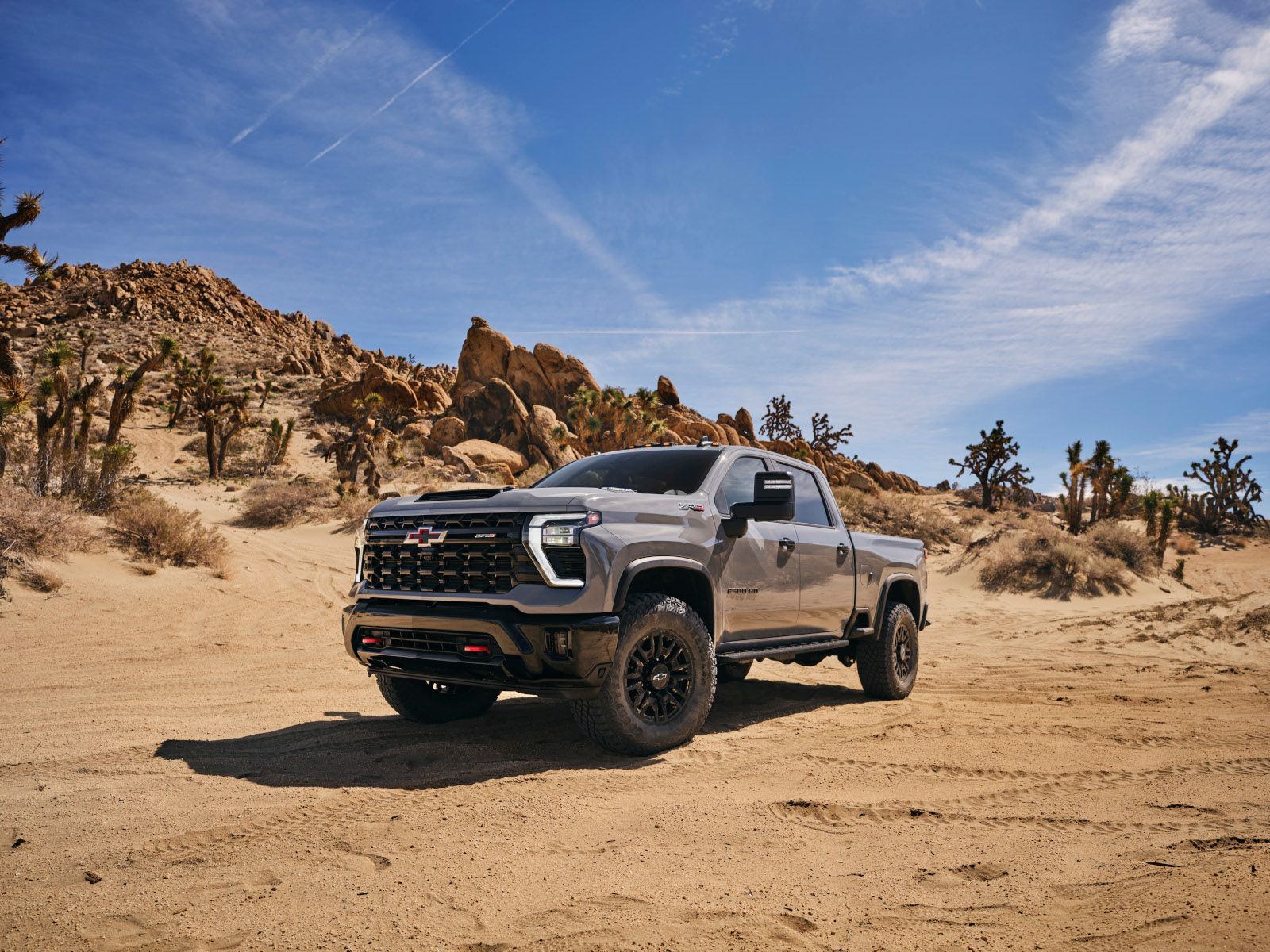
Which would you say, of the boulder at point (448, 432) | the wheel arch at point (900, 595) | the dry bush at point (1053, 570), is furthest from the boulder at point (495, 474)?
the wheel arch at point (900, 595)

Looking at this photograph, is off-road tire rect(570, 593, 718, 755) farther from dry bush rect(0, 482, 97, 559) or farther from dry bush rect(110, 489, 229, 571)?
dry bush rect(110, 489, 229, 571)

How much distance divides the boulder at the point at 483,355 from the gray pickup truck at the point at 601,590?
54.9 m

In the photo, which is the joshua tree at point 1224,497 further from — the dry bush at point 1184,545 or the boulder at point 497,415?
the boulder at point 497,415

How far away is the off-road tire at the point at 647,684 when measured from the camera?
16.3 ft

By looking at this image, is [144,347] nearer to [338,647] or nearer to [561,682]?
[338,647]

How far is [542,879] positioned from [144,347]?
72491 millimetres

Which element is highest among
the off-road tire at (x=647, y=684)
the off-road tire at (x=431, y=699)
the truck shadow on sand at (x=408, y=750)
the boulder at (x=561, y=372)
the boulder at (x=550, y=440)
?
the boulder at (x=561, y=372)

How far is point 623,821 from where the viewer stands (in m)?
4.02

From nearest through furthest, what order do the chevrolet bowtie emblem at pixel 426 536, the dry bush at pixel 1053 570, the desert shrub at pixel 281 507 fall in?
the chevrolet bowtie emblem at pixel 426 536 → the dry bush at pixel 1053 570 → the desert shrub at pixel 281 507

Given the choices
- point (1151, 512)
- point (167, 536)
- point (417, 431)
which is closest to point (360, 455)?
point (417, 431)

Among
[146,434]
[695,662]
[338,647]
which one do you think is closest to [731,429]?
[146,434]

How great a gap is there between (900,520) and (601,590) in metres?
23.8

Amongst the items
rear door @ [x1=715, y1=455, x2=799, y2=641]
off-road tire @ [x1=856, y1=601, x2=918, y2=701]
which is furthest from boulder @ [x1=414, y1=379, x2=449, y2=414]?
rear door @ [x1=715, y1=455, x2=799, y2=641]

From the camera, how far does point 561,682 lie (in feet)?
15.7
